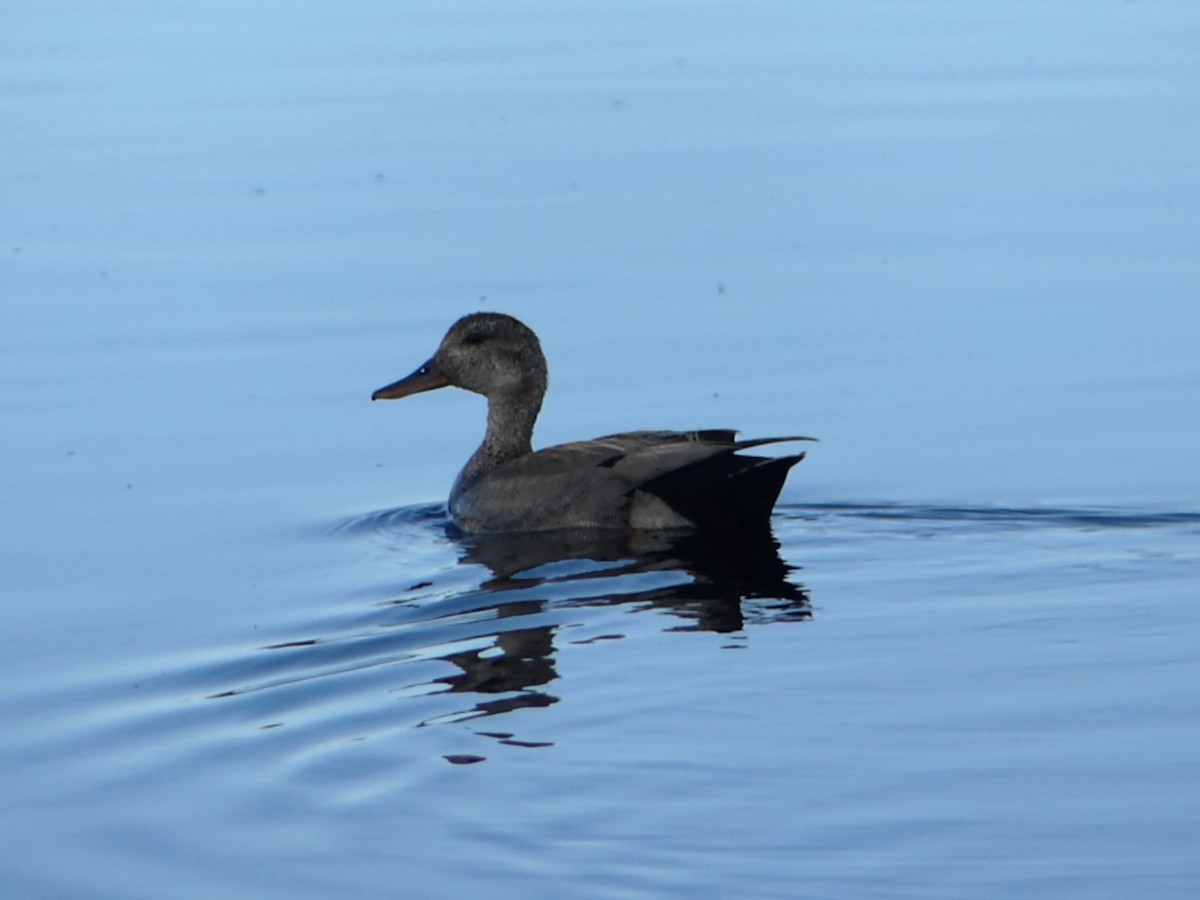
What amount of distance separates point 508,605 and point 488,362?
262 cm

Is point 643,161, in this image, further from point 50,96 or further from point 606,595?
point 606,595

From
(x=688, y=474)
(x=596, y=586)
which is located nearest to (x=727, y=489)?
(x=688, y=474)

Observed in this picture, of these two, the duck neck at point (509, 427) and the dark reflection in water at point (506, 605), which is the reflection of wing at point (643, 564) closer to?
the dark reflection in water at point (506, 605)

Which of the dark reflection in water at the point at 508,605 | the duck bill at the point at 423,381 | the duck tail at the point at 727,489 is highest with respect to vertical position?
the duck bill at the point at 423,381

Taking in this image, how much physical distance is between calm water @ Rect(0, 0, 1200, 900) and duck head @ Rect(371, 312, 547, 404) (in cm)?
47

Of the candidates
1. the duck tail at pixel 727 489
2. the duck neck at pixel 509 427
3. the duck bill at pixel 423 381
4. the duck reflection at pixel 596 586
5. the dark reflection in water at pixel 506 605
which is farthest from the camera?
the duck bill at pixel 423 381

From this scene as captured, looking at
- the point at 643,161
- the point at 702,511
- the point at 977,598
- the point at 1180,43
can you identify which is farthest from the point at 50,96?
the point at 977,598

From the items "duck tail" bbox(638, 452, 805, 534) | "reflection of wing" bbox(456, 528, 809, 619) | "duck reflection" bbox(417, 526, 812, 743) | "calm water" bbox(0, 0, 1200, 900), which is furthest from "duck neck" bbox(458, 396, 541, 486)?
"duck tail" bbox(638, 452, 805, 534)

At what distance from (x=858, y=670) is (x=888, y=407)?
4.26m

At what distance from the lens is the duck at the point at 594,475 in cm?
1028

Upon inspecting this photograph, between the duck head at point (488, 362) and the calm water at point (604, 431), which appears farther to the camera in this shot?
the duck head at point (488, 362)

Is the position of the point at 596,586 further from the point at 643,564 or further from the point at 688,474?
the point at 688,474

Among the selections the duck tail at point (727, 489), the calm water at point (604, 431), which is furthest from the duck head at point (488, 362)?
the duck tail at point (727, 489)

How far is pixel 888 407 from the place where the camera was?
1215 cm
